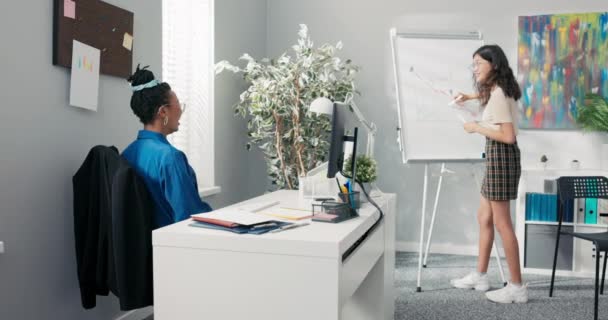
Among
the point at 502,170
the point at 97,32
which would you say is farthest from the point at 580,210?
Result: the point at 97,32

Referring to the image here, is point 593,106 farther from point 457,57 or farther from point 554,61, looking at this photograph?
point 457,57

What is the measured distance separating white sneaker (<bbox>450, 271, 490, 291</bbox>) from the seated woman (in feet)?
6.59

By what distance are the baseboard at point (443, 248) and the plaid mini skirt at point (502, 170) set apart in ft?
4.40

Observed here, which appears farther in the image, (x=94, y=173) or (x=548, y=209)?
(x=548, y=209)

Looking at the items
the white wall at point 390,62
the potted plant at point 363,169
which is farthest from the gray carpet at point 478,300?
the potted plant at point 363,169

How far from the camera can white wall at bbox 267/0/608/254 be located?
4.41 meters

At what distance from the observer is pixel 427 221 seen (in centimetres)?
470

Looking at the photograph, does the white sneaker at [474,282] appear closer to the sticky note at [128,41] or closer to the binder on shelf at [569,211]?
the binder on shelf at [569,211]

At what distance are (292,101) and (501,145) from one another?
1.46 meters

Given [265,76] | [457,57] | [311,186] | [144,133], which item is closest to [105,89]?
[144,133]

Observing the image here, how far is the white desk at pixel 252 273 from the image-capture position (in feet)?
5.62

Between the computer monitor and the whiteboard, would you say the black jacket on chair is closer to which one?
the computer monitor

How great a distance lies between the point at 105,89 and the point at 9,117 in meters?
0.64

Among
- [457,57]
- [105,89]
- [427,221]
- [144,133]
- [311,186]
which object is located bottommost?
[427,221]
